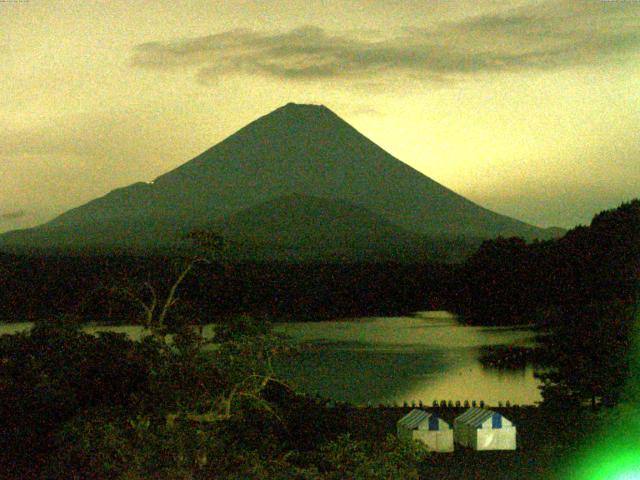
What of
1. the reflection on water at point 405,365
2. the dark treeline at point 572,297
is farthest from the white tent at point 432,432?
the reflection on water at point 405,365

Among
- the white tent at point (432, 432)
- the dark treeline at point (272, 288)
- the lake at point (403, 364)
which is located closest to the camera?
the white tent at point (432, 432)

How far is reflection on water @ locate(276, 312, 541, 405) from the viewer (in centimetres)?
2456

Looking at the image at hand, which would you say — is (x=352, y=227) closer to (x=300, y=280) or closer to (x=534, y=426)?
(x=300, y=280)

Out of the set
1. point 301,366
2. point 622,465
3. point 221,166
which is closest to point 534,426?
point 622,465

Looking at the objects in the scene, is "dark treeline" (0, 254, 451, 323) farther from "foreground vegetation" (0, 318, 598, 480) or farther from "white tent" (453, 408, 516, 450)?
"foreground vegetation" (0, 318, 598, 480)

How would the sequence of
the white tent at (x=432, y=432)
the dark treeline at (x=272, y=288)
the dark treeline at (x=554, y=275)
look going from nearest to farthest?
the white tent at (x=432, y=432)
the dark treeline at (x=554, y=275)
the dark treeline at (x=272, y=288)

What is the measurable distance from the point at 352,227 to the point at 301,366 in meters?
87.7

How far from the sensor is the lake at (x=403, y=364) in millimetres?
24523

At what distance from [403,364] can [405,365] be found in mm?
152

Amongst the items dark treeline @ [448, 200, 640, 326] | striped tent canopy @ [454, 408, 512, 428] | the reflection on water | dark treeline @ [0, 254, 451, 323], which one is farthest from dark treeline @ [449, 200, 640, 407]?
dark treeline @ [0, 254, 451, 323]

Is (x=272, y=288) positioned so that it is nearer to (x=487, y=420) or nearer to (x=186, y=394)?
(x=487, y=420)

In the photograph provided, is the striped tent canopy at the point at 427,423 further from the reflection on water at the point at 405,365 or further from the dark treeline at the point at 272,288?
the dark treeline at the point at 272,288

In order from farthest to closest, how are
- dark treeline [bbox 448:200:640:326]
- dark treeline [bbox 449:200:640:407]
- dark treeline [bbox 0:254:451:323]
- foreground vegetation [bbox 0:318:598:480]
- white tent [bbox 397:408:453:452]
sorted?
dark treeline [bbox 0:254:451:323], dark treeline [bbox 448:200:640:326], white tent [bbox 397:408:453:452], dark treeline [bbox 449:200:640:407], foreground vegetation [bbox 0:318:598:480]

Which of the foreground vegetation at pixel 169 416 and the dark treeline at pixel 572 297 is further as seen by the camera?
the dark treeline at pixel 572 297
